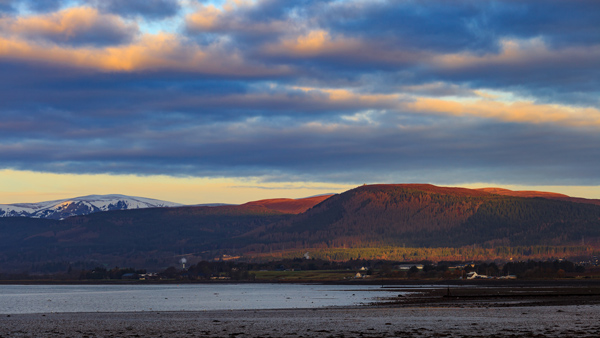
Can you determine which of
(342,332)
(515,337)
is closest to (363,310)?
(342,332)

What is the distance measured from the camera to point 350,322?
280ft

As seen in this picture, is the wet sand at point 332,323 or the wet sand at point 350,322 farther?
the wet sand at point 350,322

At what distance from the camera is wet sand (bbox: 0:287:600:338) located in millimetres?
72500

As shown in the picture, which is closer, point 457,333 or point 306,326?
point 457,333

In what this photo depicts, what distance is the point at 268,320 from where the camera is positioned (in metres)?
92.4

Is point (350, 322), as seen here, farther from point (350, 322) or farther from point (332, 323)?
point (332, 323)

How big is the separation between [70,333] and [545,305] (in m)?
62.9

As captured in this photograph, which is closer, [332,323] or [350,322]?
[332,323]

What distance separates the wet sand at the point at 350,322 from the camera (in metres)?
72.5

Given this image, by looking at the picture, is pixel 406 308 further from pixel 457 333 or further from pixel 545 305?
pixel 457 333

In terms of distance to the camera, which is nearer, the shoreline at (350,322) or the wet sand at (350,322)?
the shoreline at (350,322)

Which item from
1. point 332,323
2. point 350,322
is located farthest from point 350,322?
point 332,323

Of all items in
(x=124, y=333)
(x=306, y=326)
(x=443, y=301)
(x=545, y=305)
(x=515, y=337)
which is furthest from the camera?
(x=443, y=301)

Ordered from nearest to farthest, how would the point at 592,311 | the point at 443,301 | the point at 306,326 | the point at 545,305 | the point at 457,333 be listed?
the point at 457,333, the point at 306,326, the point at 592,311, the point at 545,305, the point at 443,301
